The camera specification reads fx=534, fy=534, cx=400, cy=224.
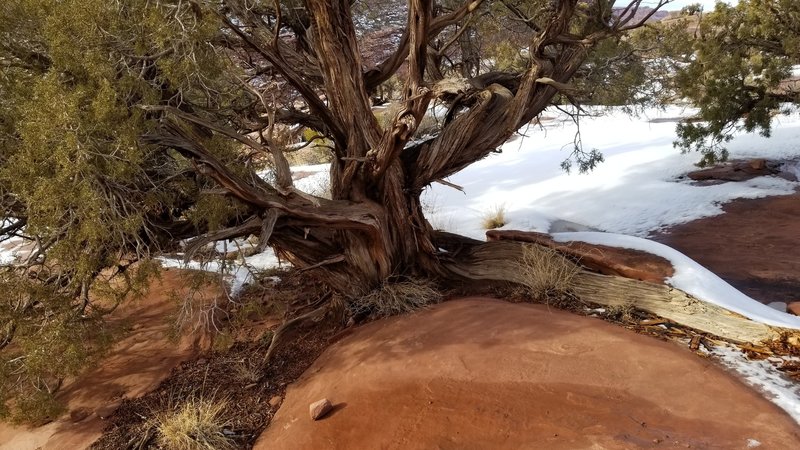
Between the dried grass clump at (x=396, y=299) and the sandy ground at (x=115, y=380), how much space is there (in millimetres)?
1736

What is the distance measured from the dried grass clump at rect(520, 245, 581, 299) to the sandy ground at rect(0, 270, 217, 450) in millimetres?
3461

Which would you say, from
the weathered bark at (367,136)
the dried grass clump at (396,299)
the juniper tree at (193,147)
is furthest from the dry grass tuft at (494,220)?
the dried grass clump at (396,299)

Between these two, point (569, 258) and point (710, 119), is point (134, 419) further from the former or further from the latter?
point (710, 119)

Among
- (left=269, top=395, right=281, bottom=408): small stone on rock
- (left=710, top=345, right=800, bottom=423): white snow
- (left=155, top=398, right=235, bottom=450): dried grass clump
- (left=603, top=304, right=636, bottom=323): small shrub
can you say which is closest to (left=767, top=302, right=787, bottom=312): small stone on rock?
(left=603, top=304, right=636, bottom=323): small shrub

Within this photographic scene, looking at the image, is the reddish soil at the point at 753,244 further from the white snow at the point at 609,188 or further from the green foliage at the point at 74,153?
the green foliage at the point at 74,153

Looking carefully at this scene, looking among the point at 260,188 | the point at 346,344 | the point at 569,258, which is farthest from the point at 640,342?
the point at 260,188

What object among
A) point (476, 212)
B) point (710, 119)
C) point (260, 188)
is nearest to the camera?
point (260, 188)

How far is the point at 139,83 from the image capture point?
398 centimetres

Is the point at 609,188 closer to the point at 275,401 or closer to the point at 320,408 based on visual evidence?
the point at 275,401

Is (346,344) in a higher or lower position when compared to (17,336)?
lower

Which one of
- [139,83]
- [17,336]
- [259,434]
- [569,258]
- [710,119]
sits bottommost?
[259,434]

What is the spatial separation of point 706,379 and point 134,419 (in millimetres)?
4369

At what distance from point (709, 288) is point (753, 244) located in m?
3.63

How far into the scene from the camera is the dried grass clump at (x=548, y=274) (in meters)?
5.34
